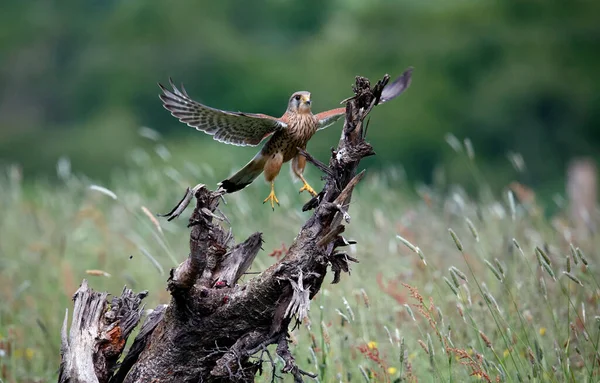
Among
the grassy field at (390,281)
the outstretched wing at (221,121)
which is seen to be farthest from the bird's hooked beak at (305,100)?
the grassy field at (390,281)

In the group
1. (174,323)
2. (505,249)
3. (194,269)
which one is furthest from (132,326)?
(505,249)

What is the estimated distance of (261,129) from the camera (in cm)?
341

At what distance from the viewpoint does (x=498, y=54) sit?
76.5 feet

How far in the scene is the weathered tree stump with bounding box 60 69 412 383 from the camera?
274 centimetres

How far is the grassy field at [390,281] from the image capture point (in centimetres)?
304

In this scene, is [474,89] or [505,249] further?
[474,89]

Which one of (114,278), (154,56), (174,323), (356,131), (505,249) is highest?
(154,56)

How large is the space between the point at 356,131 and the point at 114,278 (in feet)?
9.68

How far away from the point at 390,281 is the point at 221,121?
1.30 m

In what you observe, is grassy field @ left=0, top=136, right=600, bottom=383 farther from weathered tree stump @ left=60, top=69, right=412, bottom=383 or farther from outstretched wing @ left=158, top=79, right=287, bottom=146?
outstretched wing @ left=158, top=79, right=287, bottom=146

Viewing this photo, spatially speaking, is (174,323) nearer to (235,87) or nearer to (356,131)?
(356,131)

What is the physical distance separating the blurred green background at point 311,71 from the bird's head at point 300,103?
15094mm

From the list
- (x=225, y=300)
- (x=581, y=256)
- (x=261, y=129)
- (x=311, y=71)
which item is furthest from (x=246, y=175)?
(x=311, y=71)

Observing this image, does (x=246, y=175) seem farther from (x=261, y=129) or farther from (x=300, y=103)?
(x=300, y=103)
